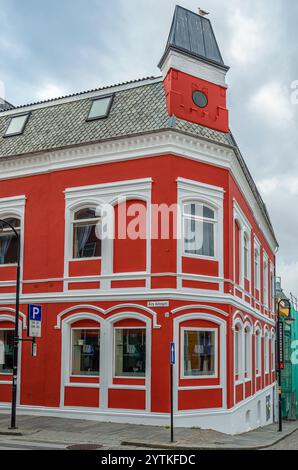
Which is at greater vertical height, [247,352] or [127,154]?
[127,154]

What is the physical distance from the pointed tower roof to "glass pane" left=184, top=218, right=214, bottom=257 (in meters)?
6.15

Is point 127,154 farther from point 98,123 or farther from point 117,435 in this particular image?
point 117,435

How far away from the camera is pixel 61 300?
69.1ft

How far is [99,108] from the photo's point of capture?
23.1m

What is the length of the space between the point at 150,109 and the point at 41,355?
9.46 meters

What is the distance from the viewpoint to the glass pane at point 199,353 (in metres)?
19.6

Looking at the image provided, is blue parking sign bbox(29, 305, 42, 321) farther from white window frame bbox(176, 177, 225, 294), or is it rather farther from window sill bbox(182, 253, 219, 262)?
window sill bbox(182, 253, 219, 262)

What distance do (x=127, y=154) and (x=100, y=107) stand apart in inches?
129

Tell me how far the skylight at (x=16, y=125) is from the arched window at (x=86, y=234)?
5066mm

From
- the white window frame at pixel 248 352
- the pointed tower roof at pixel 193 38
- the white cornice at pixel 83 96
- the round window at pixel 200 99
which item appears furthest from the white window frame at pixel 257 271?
the white cornice at pixel 83 96

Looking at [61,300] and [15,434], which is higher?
[61,300]

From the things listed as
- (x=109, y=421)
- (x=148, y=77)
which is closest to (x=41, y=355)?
(x=109, y=421)

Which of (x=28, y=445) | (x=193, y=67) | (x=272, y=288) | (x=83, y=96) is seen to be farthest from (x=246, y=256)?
(x=28, y=445)
